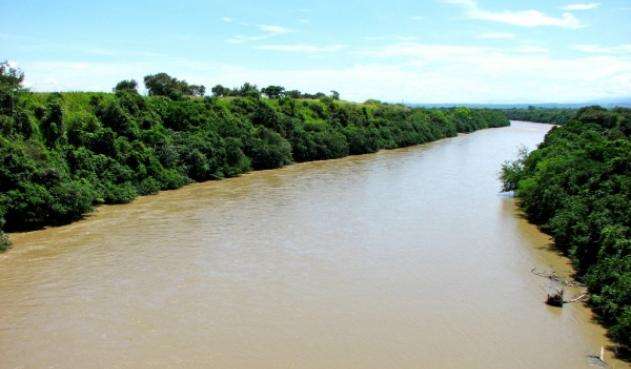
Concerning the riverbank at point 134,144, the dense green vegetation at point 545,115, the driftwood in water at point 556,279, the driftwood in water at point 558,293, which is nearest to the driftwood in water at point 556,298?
the driftwood in water at point 558,293

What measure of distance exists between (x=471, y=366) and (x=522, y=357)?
1345 millimetres

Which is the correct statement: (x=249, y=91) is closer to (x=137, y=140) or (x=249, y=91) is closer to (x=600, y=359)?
(x=137, y=140)

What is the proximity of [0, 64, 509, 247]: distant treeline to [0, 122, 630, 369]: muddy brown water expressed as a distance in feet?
5.33

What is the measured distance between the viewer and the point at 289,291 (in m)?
15.5

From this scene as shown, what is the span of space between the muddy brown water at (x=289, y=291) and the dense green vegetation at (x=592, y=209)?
0.79 meters

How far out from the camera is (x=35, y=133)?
25.7 metres

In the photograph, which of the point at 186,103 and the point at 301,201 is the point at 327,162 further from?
the point at 301,201

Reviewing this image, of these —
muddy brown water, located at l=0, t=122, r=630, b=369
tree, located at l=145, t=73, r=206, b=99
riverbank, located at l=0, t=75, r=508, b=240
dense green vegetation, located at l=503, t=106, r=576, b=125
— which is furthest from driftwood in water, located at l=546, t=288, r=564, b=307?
dense green vegetation, located at l=503, t=106, r=576, b=125

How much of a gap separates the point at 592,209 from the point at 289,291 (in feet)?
36.4

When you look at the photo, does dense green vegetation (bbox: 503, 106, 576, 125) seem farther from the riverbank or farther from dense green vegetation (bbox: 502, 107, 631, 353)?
dense green vegetation (bbox: 502, 107, 631, 353)

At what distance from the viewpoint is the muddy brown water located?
12.1m

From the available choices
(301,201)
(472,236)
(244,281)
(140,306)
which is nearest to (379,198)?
(301,201)

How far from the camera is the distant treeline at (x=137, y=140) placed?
22.1m

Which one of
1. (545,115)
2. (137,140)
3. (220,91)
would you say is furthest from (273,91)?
(545,115)
